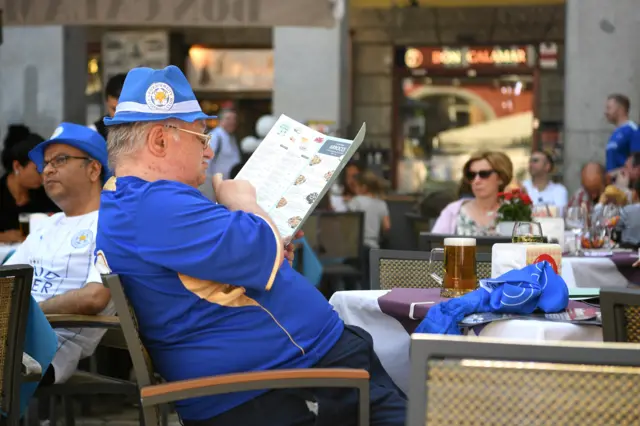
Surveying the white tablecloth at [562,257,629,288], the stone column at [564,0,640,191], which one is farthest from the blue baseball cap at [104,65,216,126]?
the stone column at [564,0,640,191]

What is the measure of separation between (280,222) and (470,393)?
123cm

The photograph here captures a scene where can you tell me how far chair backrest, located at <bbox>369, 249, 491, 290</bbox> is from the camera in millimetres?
3754

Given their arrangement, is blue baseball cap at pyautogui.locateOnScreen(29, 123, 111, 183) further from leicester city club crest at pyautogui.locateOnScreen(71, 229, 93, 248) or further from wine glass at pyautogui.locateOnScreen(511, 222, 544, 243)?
wine glass at pyautogui.locateOnScreen(511, 222, 544, 243)

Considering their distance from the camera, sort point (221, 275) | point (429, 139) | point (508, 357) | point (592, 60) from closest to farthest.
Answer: point (508, 357)
point (221, 275)
point (592, 60)
point (429, 139)

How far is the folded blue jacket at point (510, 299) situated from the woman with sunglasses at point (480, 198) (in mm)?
3153

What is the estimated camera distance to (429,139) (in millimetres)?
16031

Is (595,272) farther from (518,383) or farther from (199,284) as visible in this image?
(518,383)

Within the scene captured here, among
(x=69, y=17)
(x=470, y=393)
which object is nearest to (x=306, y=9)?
(x=69, y=17)

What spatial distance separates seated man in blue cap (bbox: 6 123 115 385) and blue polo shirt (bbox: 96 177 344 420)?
1276 mm

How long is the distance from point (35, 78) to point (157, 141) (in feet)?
28.2

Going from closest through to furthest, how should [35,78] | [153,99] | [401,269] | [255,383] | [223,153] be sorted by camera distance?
[255,383], [153,99], [401,269], [35,78], [223,153]

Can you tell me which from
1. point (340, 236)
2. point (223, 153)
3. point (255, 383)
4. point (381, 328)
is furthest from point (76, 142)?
point (223, 153)

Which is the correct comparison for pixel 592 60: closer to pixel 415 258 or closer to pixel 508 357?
pixel 415 258

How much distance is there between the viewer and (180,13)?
7203 millimetres
